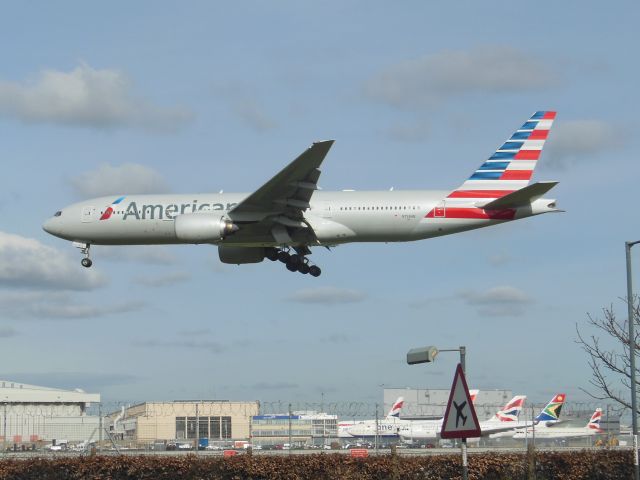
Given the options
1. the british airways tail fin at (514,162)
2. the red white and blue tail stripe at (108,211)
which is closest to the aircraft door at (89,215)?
the red white and blue tail stripe at (108,211)

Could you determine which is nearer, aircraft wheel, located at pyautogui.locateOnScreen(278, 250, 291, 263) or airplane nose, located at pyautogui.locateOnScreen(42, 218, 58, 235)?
aircraft wheel, located at pyautogui.locateOnScreen(278, 250, 291, 263)

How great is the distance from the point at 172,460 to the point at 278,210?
21536 millimetres

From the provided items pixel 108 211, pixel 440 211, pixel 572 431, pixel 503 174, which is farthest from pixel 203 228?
pixel 572 431

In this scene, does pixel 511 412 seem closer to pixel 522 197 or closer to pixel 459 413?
pixel 522 197

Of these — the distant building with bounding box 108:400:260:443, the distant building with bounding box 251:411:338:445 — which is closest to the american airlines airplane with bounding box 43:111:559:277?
the distant building with bounding box 108:400:260:443

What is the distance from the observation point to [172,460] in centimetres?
2317

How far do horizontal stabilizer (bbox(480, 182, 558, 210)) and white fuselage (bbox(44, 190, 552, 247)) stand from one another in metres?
0.54

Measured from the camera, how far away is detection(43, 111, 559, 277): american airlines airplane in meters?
42.8

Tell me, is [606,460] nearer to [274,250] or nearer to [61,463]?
[61,463]

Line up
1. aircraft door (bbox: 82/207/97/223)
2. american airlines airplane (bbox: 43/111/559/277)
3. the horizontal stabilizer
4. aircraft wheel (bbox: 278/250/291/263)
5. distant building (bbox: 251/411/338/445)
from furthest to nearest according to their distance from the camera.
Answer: distant building (bbox: 251/411/338/445) < aircraft wheel (bbox: 278/250/291/263) < aircraft door (bbox: 82/207/97/223) < american airlines airplane (bbox: 43/111/559/277) < the horizontal stabilizer

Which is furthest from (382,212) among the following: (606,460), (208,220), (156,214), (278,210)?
(606,460)

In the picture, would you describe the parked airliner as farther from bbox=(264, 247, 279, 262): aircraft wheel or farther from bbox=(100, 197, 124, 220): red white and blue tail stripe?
bbox=(100, 197, 124, 220): red white and blue tail stripe

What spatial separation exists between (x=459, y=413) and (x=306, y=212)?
2887cm

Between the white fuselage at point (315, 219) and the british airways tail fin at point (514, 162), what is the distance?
2625 millimetres
